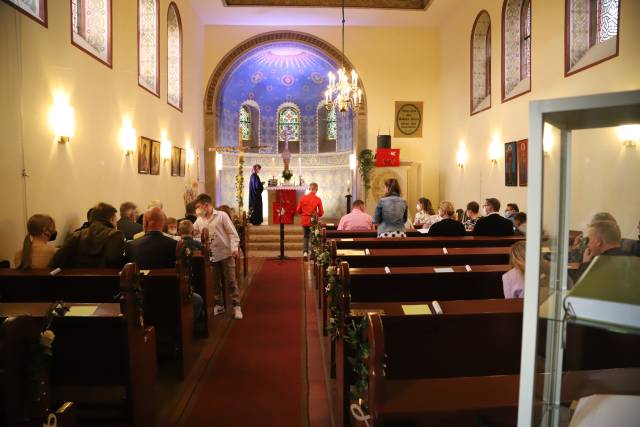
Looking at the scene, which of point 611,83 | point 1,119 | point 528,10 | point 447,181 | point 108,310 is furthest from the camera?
point 447,181

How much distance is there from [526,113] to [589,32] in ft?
6.30

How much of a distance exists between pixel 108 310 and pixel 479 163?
33.6 feet

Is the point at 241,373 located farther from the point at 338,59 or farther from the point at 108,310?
the point at 338,59

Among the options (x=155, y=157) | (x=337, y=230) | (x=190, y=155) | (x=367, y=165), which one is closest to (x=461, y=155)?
(x=367, y=165)

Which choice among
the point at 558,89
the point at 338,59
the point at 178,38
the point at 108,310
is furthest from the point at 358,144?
the point at 108,310

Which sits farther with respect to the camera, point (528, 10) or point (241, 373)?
point (528, 10)

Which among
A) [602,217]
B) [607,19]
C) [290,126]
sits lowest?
[602,217]

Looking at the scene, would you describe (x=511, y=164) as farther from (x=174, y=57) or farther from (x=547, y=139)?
(x=547, y=139)

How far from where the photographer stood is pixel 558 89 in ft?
26.7

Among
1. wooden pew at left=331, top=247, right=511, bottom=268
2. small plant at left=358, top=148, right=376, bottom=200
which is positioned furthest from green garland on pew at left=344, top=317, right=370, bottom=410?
small plant at left=358, top=148, right=376, bottom=200

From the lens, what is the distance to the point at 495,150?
1077 cm

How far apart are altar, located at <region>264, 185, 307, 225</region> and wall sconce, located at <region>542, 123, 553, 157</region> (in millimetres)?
12275

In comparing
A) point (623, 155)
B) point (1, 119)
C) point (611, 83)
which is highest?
point (611, 83)

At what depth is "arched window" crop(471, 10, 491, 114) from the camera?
12.0m
